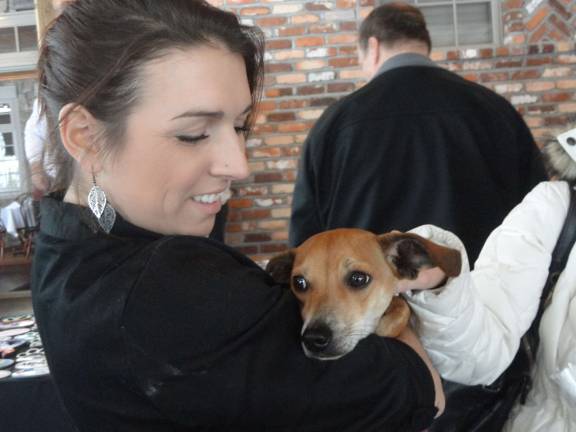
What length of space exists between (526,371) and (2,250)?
4.66 m

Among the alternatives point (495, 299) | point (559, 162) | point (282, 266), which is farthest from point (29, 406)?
point (559, 162)

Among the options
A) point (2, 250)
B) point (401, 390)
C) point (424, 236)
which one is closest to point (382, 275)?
point (424, 236)

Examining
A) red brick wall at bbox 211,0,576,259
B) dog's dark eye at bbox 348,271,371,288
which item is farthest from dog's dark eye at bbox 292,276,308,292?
red brick wall at bbox 211,0,576,259

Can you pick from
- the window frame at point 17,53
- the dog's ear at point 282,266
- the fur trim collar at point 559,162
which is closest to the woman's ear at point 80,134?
the dog's ear at point 282,266

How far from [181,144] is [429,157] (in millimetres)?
1655

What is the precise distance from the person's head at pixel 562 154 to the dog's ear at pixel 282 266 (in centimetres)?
64

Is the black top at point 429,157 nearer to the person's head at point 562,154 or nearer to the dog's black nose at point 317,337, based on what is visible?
the person's head at point 562,154

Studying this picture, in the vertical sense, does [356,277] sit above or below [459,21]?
below

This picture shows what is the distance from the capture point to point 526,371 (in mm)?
1368

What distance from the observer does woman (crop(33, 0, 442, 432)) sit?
2.63 ft

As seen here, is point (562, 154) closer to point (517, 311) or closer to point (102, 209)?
point (517, 311)

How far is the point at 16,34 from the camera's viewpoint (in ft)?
16.5

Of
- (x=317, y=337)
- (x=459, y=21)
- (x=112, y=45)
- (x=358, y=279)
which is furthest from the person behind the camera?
(x=459, y=21)

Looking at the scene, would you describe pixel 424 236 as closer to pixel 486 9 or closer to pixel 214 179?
pixel 214 179
